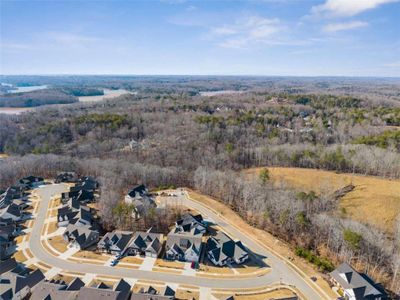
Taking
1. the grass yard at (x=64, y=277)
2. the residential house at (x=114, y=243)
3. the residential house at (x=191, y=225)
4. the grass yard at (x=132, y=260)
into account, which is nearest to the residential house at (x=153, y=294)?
the grass yard at (x=132, y=260)

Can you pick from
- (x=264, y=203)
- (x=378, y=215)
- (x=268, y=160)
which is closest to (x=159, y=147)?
(x=268, y=160)

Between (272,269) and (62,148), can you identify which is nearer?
(272,269)

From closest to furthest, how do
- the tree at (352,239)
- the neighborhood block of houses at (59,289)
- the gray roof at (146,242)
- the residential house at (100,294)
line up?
the residential house at (100,294) < the neighborhood block of houses at (59,289) < the tree at (352,239) < the gray roof at (146,242)

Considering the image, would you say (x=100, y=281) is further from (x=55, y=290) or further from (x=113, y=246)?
(x=113, y=246)

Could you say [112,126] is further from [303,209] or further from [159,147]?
[303,209]

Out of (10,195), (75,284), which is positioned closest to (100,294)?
(75,284)

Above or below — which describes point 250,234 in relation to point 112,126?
below

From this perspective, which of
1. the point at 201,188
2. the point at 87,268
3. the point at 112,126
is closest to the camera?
the point at 87,268

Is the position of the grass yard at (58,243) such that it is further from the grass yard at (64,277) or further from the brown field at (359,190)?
the brown field at (359,190)
